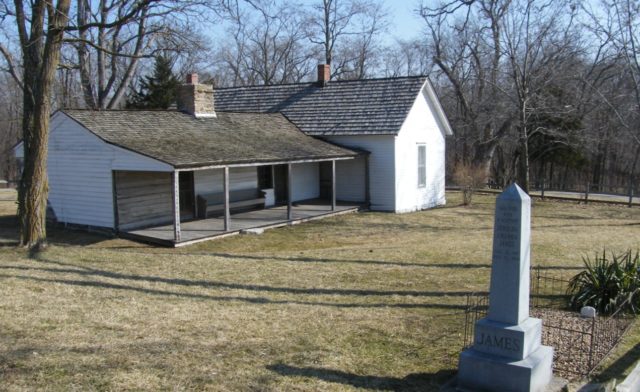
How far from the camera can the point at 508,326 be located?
612cm

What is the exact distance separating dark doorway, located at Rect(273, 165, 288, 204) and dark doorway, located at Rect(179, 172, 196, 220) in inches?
192

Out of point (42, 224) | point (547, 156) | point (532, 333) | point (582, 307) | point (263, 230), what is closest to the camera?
point (532, 333)

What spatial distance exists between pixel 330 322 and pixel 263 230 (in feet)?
32.9

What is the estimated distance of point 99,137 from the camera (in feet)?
54.4

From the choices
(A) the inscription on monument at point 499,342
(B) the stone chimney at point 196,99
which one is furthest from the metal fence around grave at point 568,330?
(B) the stone chimney at point 196,99

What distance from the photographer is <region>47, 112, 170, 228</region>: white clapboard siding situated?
16.9 metres

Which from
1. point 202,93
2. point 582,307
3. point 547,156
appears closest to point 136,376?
point 582,307

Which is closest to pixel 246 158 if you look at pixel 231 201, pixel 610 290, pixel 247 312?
pixel 231 201

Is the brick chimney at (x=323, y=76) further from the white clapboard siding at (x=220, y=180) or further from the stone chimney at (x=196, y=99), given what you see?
the stone chimney at (x=196, y=99)

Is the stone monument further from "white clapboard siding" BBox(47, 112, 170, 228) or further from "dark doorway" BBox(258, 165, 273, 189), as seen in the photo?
"dark doorway" BBox(258, 165, 273, 189)

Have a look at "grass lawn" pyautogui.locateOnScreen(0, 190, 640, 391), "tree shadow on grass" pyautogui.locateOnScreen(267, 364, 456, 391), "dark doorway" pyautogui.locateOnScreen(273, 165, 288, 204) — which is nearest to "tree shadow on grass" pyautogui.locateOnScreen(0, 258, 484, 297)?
"grass lawn" pyautogui.locateOnScreen(0, 190, 640, 391)

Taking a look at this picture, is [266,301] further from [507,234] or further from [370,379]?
[507,234]

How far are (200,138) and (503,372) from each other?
14.5 metres

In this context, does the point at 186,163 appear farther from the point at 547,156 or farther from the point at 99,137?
the point at 547,156
